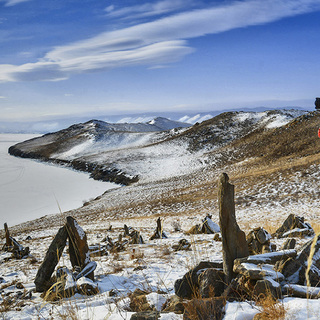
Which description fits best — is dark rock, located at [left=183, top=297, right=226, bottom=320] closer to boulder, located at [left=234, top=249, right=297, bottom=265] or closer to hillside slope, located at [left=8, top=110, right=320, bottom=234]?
boulder, located at [left=234, top=249, right=297, bottom=265]

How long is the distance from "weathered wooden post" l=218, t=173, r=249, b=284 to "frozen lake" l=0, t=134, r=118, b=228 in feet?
97.9

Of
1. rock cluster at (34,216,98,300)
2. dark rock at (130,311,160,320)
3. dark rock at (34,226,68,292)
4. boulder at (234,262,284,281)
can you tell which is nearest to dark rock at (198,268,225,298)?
boulder at (234,262,284,281)

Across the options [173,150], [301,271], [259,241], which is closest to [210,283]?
[301,271]

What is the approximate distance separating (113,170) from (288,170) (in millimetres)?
35806

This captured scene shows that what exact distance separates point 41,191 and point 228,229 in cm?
4396

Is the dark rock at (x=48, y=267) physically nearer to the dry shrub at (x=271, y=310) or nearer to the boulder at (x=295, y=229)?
the dry shrub at (x=271, y=310)

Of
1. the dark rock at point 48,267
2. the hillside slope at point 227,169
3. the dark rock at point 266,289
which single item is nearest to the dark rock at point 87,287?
the dark rock at point 48,267

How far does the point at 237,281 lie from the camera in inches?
125

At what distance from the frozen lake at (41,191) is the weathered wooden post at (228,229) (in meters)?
29.8

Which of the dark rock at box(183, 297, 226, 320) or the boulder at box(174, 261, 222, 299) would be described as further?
the boulder at box(174, 261, 222, 299)

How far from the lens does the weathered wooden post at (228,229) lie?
3.51 metres

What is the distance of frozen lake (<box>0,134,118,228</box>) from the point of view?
33.3 m

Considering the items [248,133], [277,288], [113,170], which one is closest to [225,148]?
[248,133]

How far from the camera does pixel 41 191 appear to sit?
42.3 metres
